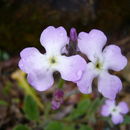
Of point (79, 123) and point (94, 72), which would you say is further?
point (79, 123)

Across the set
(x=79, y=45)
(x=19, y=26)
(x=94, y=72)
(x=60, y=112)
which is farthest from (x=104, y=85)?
(x=19, y=26)

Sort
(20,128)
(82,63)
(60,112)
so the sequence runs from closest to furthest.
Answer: (82,63)
(20,128)
(60,112)

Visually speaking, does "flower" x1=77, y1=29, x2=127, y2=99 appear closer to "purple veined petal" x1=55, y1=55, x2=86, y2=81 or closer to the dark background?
"purple veined petal" x1=55, y1=55, x2=86, y2=81

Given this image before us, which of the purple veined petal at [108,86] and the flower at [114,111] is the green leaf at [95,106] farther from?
the purple veined petal at [108,86]

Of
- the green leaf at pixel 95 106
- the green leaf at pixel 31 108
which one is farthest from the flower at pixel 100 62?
the green leaf at pixel 31 108

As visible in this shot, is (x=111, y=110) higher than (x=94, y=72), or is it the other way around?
(x=94, y=72)

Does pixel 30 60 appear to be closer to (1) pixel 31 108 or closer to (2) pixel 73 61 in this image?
(2) pixel 73 61

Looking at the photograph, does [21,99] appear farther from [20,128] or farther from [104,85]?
[104,85]

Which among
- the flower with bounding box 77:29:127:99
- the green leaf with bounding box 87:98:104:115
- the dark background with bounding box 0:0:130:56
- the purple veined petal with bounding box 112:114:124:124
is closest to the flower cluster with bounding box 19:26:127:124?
the flower with bounding box 77:29:127:99
